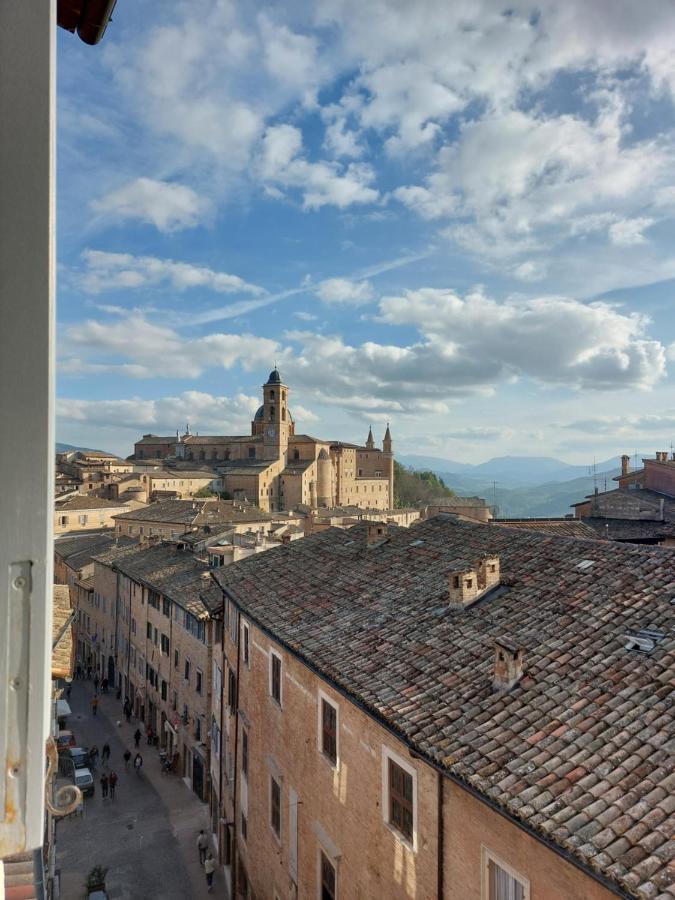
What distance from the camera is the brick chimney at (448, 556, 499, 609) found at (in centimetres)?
1070

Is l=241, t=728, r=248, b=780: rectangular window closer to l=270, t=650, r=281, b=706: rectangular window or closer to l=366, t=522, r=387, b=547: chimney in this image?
l=270, t=650, r=281, b=706: rectangular window

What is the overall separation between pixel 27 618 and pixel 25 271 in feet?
Result: 3.42

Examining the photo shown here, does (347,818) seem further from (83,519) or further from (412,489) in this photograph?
(412,489)

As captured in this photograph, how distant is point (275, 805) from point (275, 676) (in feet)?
9.69

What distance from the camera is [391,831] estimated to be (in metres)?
8.73

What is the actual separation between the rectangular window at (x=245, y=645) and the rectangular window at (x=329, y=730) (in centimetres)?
488

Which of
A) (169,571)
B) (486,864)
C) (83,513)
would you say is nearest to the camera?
(486,864)

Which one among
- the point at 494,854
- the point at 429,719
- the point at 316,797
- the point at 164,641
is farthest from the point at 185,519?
the point at 494,854

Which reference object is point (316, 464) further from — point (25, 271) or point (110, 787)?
point (25, 271)

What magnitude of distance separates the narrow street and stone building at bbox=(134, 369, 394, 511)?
2659 inches

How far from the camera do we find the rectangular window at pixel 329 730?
34.7 ft

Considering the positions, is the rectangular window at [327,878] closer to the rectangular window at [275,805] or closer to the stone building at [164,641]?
the rectangular window at [275,805]

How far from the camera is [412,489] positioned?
129m

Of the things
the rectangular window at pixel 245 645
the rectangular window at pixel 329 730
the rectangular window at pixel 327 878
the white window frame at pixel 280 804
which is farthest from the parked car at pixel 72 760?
the rectangular window at pixel 329 730
